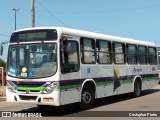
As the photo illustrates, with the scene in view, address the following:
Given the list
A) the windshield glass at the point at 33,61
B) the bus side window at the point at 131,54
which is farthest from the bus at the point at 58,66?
the bus side window at the point at 131,54

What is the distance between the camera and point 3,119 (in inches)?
451

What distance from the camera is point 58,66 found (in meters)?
11.9

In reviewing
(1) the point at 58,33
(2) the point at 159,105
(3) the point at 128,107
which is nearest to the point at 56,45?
(1) the point at 58,33

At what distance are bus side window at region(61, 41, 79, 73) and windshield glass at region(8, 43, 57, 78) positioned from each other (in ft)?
1.08

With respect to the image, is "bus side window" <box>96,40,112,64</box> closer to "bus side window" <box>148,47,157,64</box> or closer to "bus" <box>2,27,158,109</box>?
"bus" <box>2,27,158,109</box>

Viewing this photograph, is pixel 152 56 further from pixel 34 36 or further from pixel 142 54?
pixel 34 36

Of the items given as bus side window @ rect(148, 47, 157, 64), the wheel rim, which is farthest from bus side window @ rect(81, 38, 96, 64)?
bus side window @ rect(148, 47, 157, 64)

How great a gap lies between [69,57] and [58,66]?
784 millimetres

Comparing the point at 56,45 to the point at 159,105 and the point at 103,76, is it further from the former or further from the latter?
the point at 159,105

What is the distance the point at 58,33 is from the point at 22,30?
1550 millimetres

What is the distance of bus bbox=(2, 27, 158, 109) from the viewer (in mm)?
11891

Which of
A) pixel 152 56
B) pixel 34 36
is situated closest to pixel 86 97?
pixel 34 36

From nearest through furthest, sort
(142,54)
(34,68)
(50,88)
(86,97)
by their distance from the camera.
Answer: (50,88), (34,68), (86,97), (142,54)

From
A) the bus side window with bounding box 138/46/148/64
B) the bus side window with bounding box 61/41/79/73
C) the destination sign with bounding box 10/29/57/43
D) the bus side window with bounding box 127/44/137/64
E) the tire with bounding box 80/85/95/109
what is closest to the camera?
the bus side window with bounding box 61/41/79/73
